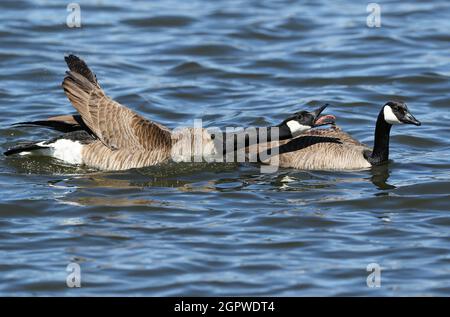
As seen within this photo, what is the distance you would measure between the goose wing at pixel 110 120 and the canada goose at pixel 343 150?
186 centimetres

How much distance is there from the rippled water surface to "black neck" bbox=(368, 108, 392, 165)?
15 cm

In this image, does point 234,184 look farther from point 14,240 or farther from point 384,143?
point 14,240

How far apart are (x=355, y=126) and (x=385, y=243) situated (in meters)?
5.79

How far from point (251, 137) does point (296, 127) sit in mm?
689

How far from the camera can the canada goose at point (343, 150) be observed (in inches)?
535

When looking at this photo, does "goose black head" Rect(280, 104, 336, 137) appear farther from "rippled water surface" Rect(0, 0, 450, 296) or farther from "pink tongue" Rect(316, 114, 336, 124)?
"rippled water surface" Rect(0, 0, 450, 296)

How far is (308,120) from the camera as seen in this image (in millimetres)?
13727

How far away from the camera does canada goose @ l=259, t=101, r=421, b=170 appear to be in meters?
13.6

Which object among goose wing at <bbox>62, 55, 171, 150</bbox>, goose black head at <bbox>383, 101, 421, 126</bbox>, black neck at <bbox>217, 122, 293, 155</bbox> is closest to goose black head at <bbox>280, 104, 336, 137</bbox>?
black neck at <bbox>217, 122, 293, 155</bbox>
